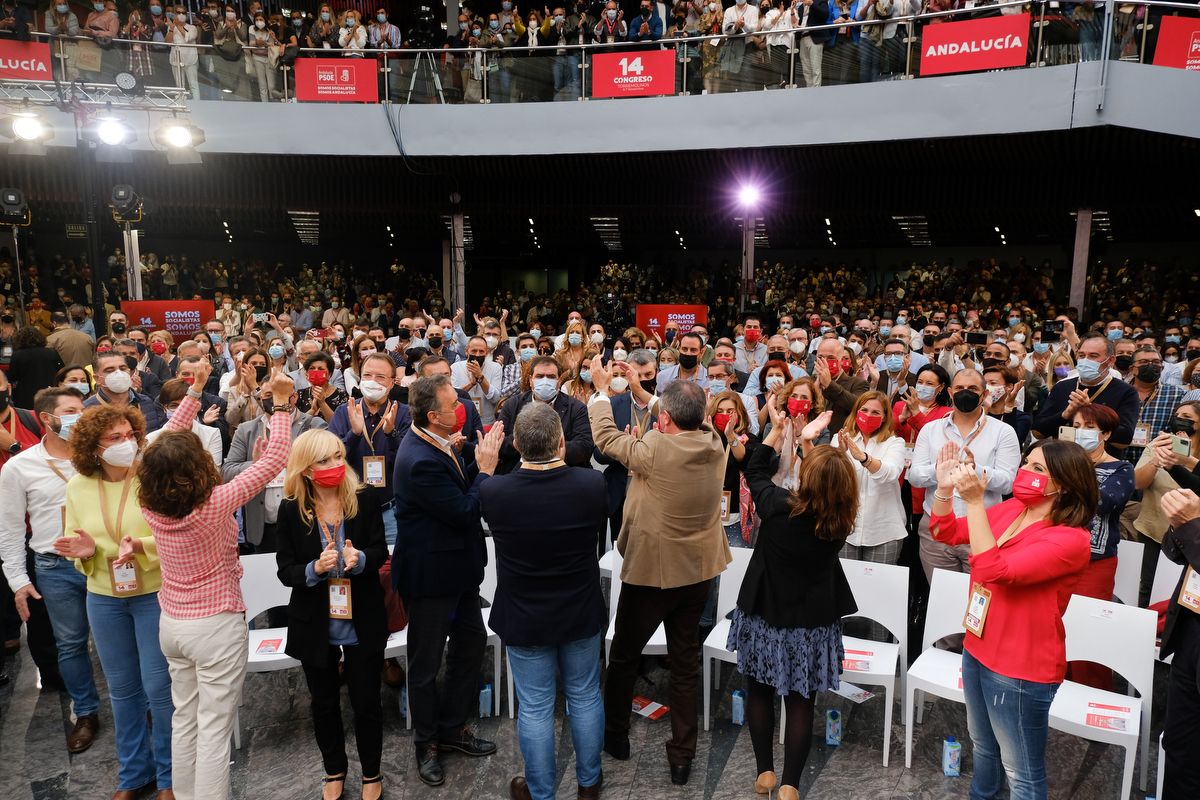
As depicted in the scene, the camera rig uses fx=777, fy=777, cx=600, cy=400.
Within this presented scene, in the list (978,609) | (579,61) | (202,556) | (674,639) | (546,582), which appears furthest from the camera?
(579,61)

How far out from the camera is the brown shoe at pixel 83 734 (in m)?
3.48

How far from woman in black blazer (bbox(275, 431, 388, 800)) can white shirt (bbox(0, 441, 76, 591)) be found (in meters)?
1.19

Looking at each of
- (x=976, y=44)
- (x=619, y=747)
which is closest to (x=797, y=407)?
(x=619, y=747)

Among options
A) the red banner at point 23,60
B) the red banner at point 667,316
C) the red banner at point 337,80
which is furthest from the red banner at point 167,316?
the red banner at point 667,316

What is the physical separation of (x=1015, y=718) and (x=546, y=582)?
1.61 m

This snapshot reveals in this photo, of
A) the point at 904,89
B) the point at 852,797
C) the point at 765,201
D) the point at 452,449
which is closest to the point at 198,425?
the point at 452,449

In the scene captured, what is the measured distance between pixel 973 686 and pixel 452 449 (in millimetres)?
2151

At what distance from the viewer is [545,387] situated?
13.8 feet

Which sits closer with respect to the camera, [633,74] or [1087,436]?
[1087,436]

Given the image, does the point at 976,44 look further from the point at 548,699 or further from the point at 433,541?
the point at 548,699

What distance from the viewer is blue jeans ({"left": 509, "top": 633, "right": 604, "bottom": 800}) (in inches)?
114

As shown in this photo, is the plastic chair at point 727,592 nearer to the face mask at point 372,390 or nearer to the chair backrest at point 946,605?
the chair backrest at point 946,605

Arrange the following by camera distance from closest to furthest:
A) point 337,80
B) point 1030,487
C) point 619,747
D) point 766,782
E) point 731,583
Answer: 1. point 1030,487
2. point 766,782
3. point 619,747
4. point 731,583
5. point 337,80

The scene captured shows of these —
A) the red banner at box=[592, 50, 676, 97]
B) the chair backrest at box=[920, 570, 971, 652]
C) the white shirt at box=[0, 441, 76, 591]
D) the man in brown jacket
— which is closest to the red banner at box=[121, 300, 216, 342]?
the red banner at box=[592, 50, 676, 97]
